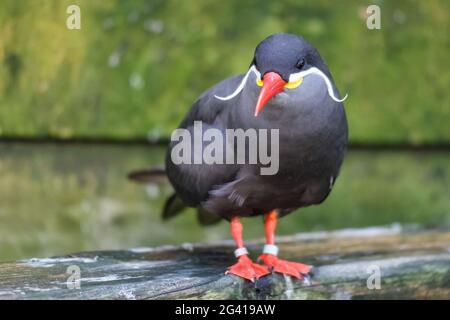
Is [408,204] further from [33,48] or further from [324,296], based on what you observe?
[33,48]

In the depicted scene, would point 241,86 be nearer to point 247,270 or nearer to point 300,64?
point 300,64

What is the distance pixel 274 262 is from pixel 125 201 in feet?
5.00

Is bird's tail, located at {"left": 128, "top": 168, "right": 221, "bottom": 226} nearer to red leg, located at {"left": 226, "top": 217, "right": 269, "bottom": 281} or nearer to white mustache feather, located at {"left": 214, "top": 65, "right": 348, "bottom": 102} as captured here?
red leg, located at {"left": 226, "top": 217, "right": 269, "bottom": 281}

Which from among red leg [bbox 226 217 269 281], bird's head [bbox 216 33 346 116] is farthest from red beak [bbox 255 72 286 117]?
red leg [bbox 226 217 269 281]

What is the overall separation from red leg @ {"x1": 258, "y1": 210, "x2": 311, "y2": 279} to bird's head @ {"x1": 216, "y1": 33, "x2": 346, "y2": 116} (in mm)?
591

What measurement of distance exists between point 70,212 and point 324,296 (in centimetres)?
181

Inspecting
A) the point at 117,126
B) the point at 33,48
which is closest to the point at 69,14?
the point at 33,48

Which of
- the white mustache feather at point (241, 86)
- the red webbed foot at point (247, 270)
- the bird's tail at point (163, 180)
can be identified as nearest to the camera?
the white mustache feather at point (241, 86)

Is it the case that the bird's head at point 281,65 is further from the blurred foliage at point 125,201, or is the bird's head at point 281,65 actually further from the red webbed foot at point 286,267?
the blurred foliage at point 125,201

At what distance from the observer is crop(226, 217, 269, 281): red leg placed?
8.44 feet

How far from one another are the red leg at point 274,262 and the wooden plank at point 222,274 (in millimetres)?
31

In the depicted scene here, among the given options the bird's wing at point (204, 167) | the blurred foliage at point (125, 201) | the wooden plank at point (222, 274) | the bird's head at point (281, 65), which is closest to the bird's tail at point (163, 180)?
the wooden plank at point (222, 274)

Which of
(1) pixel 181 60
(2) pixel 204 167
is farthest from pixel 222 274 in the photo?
(1) pixel 181 60

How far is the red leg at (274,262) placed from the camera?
2686 mm
